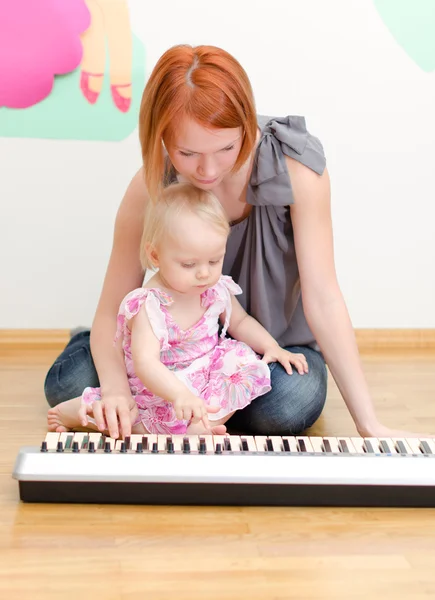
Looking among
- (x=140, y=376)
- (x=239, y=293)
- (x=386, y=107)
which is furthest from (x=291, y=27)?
(x=140, y=376)

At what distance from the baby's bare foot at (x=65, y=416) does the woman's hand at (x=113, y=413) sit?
3.2 inches

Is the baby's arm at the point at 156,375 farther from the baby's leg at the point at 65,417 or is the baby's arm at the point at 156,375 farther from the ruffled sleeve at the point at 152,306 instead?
the baby's leg at the point at 65,417

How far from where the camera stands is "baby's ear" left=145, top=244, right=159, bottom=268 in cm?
176

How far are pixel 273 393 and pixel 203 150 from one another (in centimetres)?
56

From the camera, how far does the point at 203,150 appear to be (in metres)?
1.62

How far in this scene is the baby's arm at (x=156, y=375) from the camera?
160 cm

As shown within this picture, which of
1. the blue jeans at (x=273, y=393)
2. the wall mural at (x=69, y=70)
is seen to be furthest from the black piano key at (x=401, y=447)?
the wall mural at (x=69, y=70)

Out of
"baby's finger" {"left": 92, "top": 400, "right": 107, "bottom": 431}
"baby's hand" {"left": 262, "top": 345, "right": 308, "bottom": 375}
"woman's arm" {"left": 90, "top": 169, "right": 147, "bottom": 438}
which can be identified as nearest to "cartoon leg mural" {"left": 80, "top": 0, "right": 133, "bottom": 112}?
"woman's arm" {"left": 90, "top": 169, "right": 147, "bottom": 438}

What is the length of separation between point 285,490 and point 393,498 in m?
0.19

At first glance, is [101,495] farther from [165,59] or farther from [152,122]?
[165,59]

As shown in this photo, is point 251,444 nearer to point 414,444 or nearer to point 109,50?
point 414,444

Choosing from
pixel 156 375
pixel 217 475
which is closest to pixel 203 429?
pixel 156 375

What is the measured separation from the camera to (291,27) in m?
2.54

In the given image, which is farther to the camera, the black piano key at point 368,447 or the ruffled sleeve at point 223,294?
the ruffled sleeve at point 223,294
